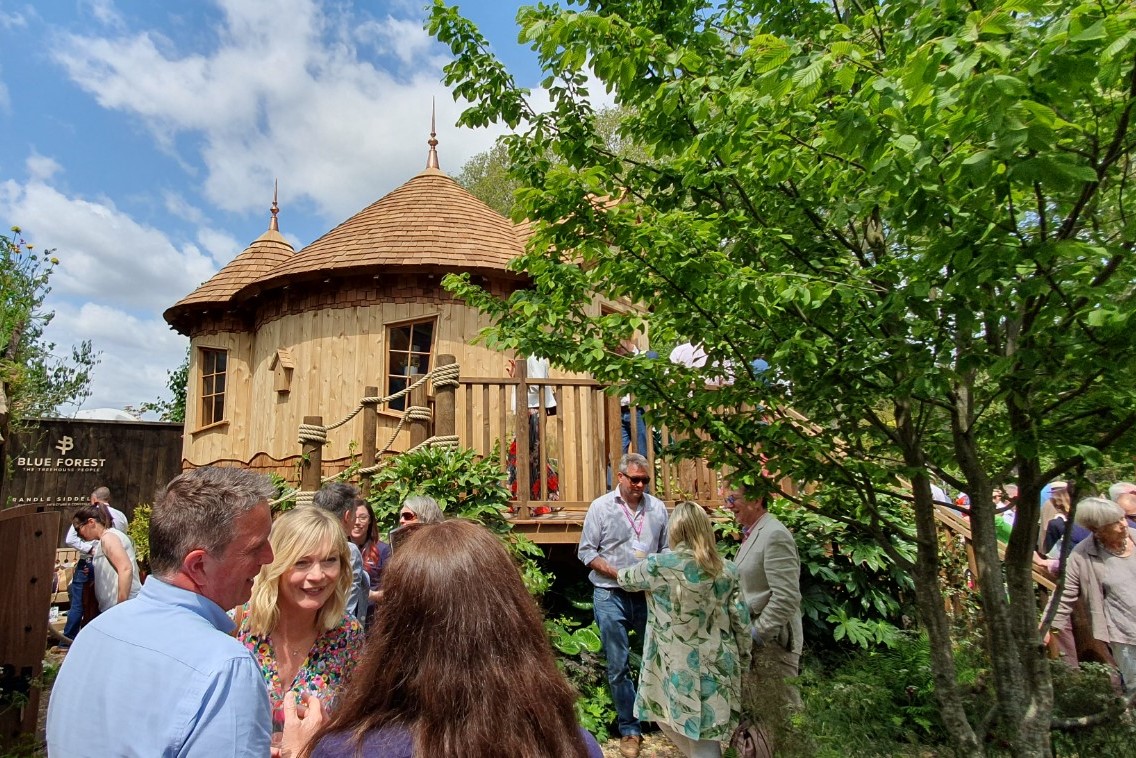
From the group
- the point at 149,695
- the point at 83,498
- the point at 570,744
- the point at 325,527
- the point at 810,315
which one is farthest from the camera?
the point at 83,498

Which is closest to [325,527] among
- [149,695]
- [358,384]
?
[149,695]

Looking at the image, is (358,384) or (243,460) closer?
(358,384)

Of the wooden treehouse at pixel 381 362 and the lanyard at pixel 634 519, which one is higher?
the wooden treehouse at pixel 381 362

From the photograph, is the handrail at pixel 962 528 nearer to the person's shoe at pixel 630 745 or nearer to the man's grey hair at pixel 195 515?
the person's shoe at pixel 630 745

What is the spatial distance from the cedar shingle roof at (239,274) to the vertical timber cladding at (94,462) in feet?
12.8

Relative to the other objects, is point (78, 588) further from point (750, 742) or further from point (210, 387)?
point (210, 387)

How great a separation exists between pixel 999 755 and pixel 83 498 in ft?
58.3

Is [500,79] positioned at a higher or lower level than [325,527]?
higher

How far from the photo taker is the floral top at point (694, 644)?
371cm

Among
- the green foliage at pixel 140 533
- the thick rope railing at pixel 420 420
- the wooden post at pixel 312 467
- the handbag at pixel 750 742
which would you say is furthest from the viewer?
the green foliage at pixel 140 533

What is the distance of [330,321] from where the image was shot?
1055 centimetres

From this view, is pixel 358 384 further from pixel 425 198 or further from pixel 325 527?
pixel 325 527

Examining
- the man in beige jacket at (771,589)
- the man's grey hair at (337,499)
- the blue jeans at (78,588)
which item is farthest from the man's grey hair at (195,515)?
the blue jeans at (78,588)

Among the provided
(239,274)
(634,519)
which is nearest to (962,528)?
(634,519)
